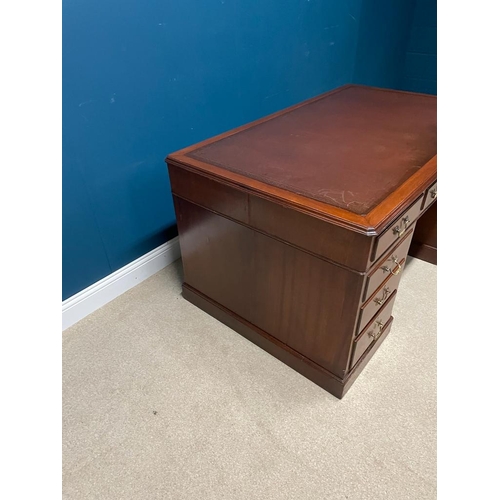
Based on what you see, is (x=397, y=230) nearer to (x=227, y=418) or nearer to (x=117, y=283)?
(x=227, y=418)

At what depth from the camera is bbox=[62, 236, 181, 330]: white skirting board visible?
1.44 metres

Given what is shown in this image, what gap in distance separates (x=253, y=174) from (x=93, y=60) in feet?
1.97

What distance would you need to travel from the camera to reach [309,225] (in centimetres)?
97

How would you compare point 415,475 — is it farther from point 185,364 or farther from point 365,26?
point 365,26

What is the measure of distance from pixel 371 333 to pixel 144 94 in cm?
109

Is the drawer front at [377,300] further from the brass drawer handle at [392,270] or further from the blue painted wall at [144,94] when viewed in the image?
the blue painted wall at [144,94]

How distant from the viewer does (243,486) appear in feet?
3.26

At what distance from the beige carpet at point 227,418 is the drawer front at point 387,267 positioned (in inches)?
14.7

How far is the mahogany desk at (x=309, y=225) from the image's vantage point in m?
0.96

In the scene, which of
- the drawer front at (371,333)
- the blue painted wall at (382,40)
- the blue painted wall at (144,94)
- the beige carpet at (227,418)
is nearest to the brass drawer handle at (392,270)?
the drawer front at (371,333)

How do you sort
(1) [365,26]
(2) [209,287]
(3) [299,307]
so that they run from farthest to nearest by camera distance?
(1) [365,26] → (2) [209,287] → (3) [299,307]

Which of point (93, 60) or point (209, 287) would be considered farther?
point (209, 287)

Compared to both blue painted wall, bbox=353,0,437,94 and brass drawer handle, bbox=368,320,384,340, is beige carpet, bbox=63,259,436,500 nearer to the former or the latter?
brass drawer handle, bbox=368,320,384,340
